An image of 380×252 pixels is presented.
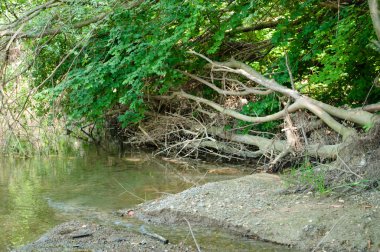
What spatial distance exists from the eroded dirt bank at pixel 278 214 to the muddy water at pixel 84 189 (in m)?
0.32

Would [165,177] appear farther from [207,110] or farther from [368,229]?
[368,229]

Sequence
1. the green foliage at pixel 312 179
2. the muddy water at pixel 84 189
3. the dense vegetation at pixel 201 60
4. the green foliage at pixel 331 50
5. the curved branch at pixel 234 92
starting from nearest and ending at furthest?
the muddy water at pixel 84 189
the green foliage at pixel 312 179
the green foliage at pixel 331 50
the dense vegetation at pixel 201 60
the curved branch at pixel 234 92

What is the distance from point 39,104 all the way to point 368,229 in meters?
9.85

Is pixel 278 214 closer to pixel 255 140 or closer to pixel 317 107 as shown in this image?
pixel 317 107

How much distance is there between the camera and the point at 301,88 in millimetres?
11930

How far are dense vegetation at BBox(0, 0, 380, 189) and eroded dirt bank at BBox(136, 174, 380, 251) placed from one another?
99.6 inches

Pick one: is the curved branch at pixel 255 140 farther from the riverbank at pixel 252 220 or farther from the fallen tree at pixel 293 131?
the riverbank at pixel 252 220

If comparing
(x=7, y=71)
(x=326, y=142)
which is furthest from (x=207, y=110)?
(x=7, y=71)

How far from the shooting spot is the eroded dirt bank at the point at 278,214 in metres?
6.59

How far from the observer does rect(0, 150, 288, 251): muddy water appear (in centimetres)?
744

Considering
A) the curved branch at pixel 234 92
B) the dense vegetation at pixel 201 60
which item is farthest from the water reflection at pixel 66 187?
the curved branch at pixel 234 92

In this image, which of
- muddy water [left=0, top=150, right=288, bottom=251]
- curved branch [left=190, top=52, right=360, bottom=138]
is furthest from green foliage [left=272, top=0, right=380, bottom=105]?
muddy water [left=0, top=150, right=288, bottom=251]

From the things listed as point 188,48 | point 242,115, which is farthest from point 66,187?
point 188,48

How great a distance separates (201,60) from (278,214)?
6784mm
